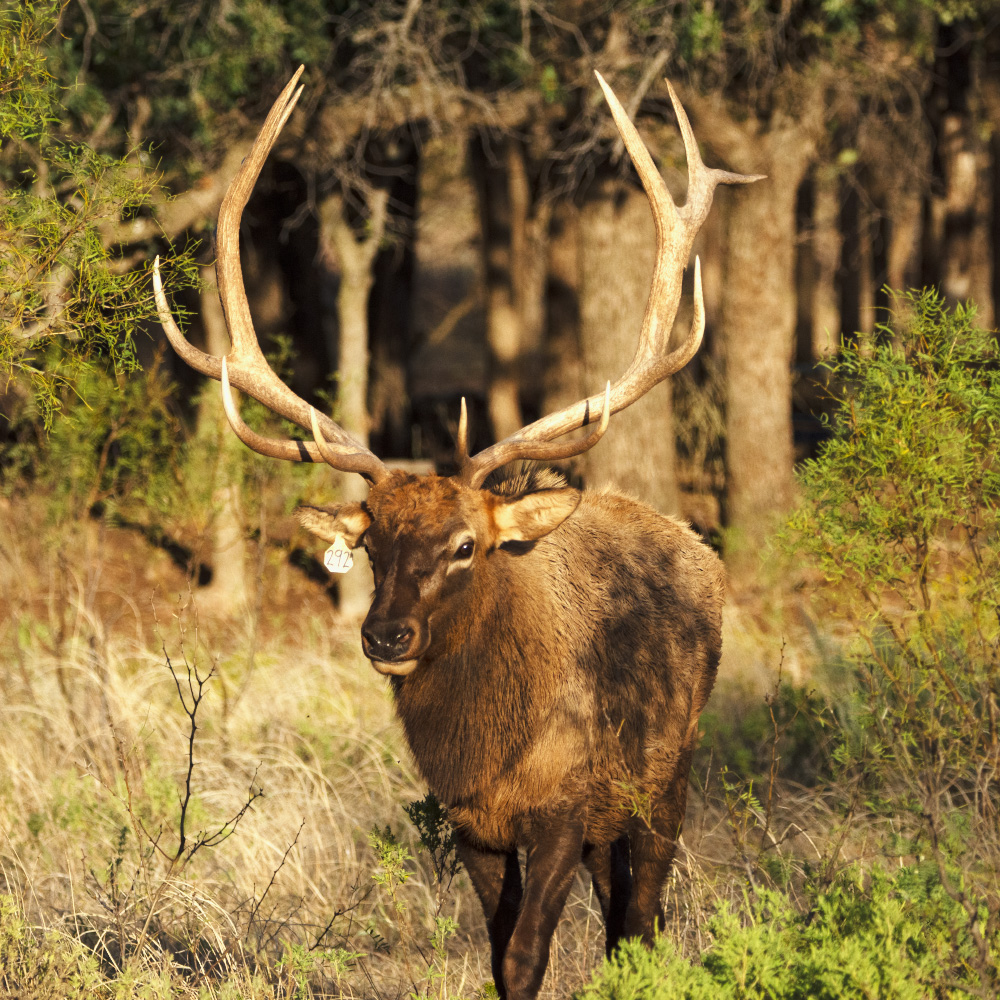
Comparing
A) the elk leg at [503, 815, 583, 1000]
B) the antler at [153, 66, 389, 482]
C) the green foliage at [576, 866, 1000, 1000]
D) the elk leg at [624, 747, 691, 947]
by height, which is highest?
the antler at [153, 66, 389, 482]

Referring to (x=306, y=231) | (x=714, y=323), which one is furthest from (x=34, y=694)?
(x=714, y=323)

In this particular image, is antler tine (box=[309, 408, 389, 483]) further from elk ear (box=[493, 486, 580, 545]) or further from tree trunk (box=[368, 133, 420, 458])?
tree trunk (box=[368, 133, 420, 458])

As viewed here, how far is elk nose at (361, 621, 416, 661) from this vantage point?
4059 mm

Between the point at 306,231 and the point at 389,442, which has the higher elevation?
the point at 306,231

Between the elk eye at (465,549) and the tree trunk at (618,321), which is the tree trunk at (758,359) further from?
the elk eye at (465,549)

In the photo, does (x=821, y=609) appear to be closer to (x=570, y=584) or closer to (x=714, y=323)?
(x=570, y=584)

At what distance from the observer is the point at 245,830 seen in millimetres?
5988

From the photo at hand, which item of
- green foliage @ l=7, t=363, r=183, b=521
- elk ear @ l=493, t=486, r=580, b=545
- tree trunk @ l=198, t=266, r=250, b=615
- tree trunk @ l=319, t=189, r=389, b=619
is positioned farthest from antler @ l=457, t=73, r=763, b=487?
tree trunk @ l=319, t=189, r=389, b=619

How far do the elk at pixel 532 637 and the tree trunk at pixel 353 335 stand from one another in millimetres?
5105

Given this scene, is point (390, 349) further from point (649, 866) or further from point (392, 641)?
point (392, 641)

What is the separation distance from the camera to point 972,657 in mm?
5414

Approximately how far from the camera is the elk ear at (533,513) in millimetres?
4621

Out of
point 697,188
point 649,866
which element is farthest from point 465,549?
point 697,188

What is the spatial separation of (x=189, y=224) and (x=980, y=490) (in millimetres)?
7186
